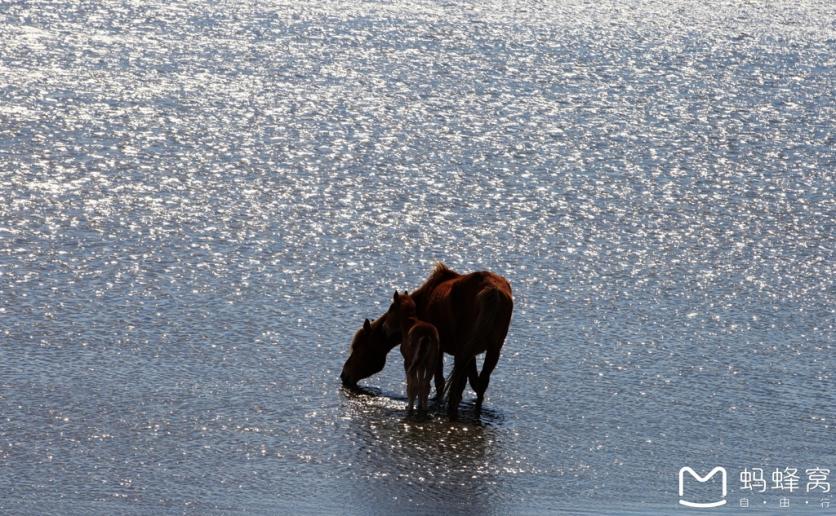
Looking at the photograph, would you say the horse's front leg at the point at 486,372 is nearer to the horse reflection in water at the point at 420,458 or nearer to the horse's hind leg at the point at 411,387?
the horse reflection in water at the point at 420,458

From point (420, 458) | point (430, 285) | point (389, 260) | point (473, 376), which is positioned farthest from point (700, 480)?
point (389, 260)

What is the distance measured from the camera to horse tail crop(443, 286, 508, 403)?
35.0ft

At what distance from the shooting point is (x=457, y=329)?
36.0 ft

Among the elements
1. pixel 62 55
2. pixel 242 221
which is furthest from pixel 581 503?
pixel 62 55

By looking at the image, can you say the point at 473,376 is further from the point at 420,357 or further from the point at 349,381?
the point at 349,381

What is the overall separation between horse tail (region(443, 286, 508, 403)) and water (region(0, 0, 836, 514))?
0.37 m

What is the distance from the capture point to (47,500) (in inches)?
347

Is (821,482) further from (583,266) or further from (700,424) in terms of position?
(583,266)

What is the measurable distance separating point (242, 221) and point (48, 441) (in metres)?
5.92

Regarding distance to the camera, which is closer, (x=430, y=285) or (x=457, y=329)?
(x=457, y=329)

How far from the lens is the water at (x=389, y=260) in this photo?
9797 mm

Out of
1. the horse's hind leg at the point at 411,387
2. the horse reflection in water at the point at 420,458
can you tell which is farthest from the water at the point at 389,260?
the horse's hind leg at the point at 411,387

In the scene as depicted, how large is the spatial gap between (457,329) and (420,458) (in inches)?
52.2

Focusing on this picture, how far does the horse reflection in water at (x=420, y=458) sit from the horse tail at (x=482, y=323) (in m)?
0.36
